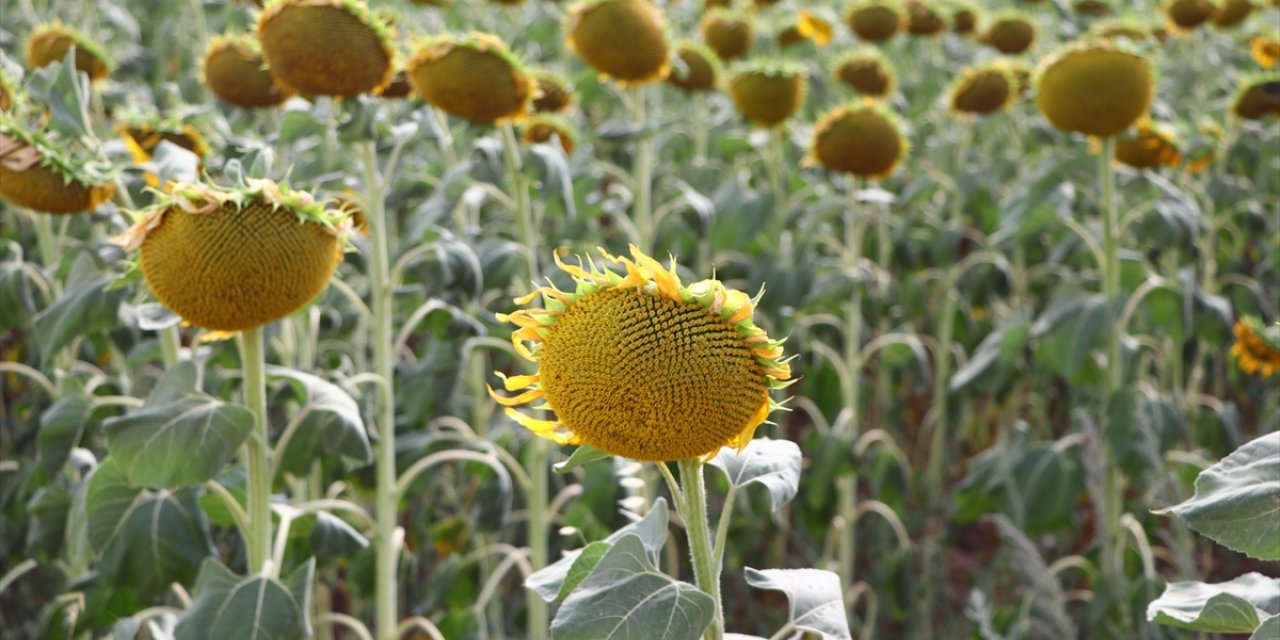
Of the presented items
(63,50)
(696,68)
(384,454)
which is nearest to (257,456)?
(384,454)

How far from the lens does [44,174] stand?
2195 millimetres

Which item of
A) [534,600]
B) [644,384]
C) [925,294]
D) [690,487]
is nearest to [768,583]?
[690,487]

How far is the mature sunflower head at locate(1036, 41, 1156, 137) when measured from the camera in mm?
3092

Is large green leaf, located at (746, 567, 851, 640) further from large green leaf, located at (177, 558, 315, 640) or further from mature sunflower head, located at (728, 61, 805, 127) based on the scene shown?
mature sunflower head, located at (728, 61, 805, 127)

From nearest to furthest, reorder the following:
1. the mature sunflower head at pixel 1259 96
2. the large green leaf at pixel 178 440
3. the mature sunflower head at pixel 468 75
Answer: the large green leaf at pixel 178 440 < the mature sunflower head at pixel 468 75 < the mature sunflower head at pixel 1259 96

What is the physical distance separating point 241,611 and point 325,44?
0.99 metres

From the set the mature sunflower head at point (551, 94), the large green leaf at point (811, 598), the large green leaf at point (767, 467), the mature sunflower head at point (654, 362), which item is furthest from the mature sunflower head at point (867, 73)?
the mature sunflower head at point (654, 362)

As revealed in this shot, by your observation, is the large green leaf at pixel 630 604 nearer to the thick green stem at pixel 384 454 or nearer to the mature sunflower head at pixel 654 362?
the mature sunflower head at pixel 654 362

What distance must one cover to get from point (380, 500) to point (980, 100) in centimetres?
→ 259

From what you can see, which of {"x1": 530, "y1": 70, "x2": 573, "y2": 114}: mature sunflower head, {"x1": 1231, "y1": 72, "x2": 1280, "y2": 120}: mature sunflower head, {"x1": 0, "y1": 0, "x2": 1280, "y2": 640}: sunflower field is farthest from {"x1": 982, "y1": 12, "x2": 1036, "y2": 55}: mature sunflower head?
{"x1": 530, "y1": 70, "x2": 573, "y2": 114}: mature sunflower head

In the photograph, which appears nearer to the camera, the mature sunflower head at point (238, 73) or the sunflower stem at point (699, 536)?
the sunflower stem at point (699, 536)

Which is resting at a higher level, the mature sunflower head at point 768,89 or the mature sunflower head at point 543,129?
the mature sunflower head at point 768,89

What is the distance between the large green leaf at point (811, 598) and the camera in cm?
145

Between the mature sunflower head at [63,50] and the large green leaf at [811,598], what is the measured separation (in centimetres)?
255
